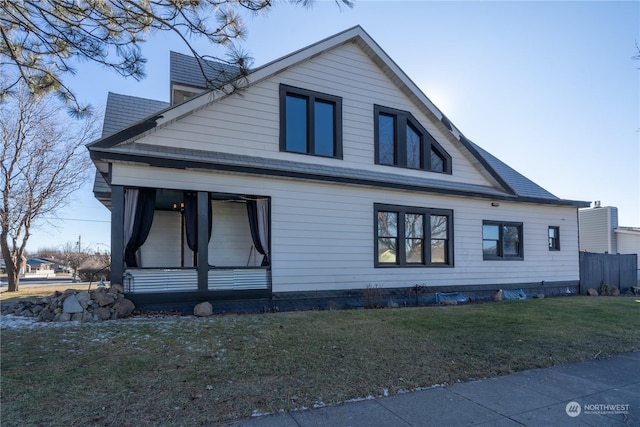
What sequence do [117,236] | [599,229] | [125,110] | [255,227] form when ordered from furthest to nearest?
[599,229] → [125,110] → [255,227] → [117,236]

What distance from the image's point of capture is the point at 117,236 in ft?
25.2

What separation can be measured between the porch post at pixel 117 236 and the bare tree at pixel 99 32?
2.47 metres

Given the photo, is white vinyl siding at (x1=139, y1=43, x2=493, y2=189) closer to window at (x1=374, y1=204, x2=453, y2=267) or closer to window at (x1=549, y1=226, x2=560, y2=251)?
window at (x1=374, y1=204, x2=453, y2=267)

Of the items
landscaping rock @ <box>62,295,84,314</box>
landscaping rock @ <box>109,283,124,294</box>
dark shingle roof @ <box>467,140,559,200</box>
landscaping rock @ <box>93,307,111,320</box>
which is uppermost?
dark shingle roof @ <box>467,140,559,200</box>

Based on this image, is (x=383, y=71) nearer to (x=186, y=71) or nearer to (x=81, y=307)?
(x=186, y=71)

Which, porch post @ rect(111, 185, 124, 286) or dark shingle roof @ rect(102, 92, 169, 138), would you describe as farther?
dark shingle roof @ rect(102, 92, 169, 138)

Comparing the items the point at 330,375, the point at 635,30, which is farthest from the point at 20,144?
the point at 635,30

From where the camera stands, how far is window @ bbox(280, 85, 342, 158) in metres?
10.1

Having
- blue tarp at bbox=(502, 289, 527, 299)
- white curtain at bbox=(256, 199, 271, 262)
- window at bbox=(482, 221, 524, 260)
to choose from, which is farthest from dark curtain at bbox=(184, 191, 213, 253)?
blue tarp at bbox=(502, 289, 527, 299)

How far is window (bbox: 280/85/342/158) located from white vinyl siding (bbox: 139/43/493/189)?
0.18 metres

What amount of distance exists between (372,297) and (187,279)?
4643 mm

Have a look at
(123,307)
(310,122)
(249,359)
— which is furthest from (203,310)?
(310,122)

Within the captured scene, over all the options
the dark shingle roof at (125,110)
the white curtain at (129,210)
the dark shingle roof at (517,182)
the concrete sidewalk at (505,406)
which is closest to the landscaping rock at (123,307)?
the white curtain at (129,210)

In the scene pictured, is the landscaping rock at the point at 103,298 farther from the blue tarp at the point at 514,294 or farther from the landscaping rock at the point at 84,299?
the blue tarp at the point at 514,294
